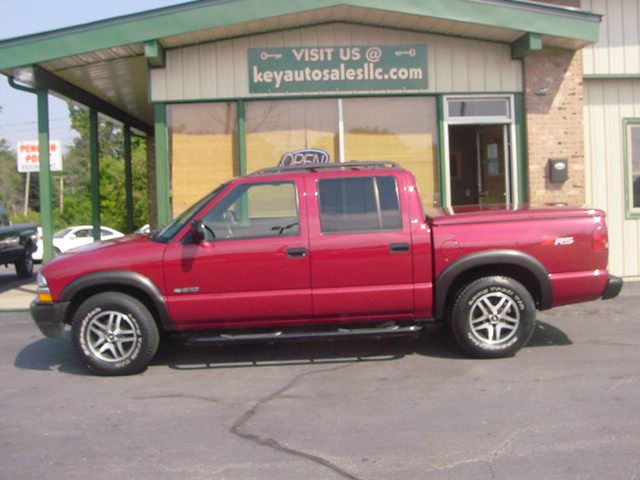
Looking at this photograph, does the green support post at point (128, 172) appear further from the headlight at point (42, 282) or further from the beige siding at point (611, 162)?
the headlight at point (42, 282)

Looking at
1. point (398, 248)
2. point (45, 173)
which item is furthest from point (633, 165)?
point (45, 173)

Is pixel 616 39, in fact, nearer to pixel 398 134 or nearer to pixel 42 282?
pixel 398 134

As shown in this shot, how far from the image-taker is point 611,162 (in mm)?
11977

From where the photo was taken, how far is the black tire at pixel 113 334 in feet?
22.8

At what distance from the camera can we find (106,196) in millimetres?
32438

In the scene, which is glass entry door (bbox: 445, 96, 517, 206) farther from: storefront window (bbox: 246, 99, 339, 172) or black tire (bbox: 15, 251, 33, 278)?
black tire (bbox: 15, 251, 33, 278)

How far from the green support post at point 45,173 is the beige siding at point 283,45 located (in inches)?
63.3

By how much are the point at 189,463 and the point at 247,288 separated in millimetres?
2305

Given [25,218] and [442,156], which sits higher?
[442,156]

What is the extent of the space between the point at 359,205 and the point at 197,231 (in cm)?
150

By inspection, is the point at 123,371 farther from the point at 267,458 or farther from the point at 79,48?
the point at 79,48

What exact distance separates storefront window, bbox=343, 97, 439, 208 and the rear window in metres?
4.12

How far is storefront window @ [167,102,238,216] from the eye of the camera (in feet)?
36.4

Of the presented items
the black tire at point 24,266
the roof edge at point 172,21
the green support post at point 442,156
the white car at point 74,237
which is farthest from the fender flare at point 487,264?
the white car at point 74,237
